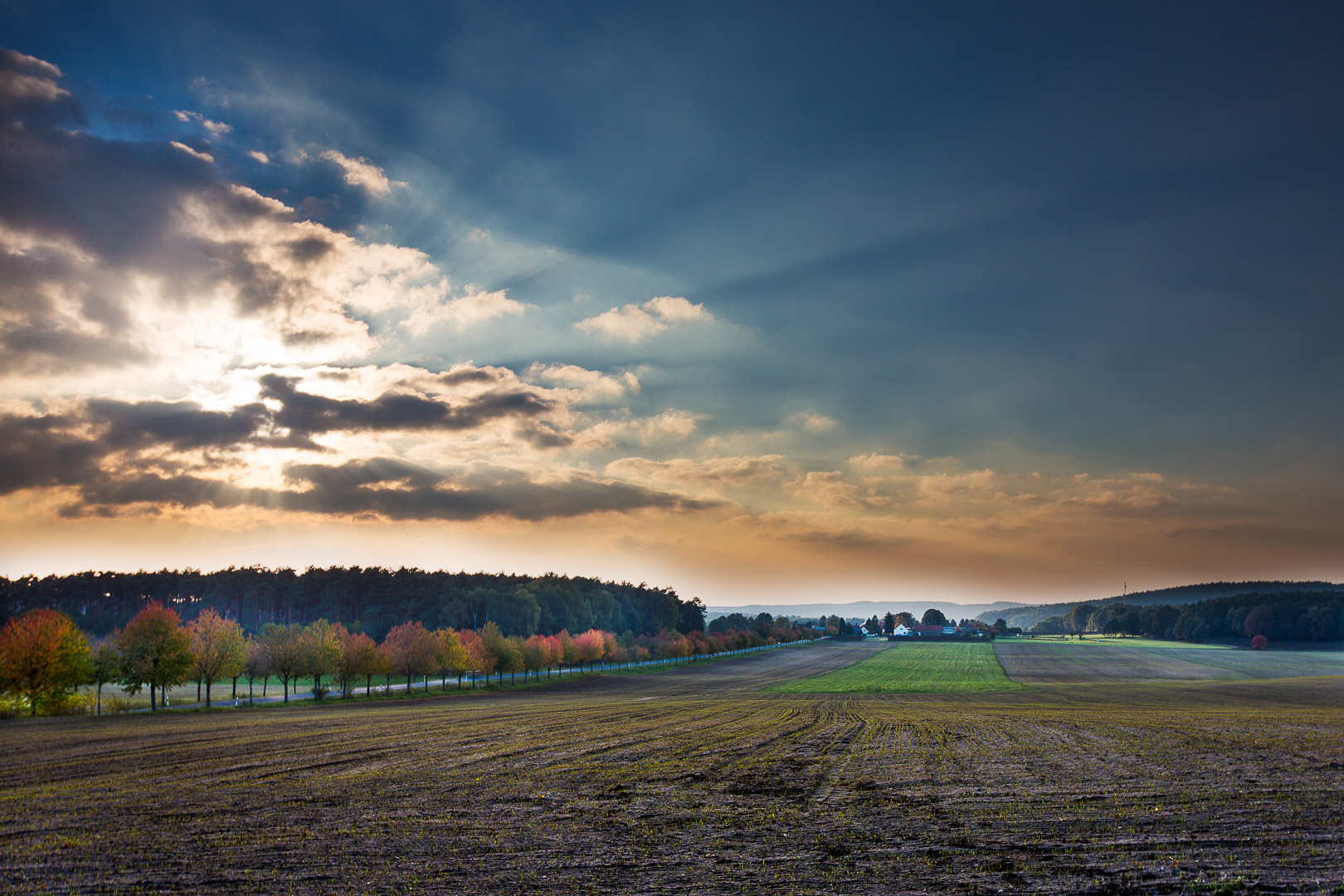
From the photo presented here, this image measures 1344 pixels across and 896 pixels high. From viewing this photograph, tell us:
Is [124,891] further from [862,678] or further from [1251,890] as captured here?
[862,678]

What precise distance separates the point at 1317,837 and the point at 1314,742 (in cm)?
1912

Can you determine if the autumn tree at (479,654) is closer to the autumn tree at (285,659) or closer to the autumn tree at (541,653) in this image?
the autumn tree at (541,653)

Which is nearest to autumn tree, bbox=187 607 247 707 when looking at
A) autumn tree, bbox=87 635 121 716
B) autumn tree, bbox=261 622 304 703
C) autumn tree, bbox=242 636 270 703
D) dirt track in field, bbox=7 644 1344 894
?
autumn tree, bbox=242 636 270 703

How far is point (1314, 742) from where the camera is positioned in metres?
31.5

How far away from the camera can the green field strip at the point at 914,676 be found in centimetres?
8600

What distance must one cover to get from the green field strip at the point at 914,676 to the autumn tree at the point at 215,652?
5753 cm

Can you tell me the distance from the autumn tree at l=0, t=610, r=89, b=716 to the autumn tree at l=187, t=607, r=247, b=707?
10304 millimetres

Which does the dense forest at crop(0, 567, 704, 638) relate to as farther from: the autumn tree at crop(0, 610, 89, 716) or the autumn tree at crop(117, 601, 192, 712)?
the autumn tree at crop(0, 610, 89, 716)

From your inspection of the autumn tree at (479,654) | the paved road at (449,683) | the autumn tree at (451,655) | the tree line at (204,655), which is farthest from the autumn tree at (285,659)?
the autumn tree at (479,654)

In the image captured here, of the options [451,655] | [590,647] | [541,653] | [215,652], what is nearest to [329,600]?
[590,647]

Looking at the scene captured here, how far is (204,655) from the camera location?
76.5 meters

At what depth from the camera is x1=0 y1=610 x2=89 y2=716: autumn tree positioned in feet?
204

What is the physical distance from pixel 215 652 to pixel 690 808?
74.4m

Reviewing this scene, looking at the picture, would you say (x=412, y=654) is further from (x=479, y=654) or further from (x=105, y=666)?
(x=105, y=666)
